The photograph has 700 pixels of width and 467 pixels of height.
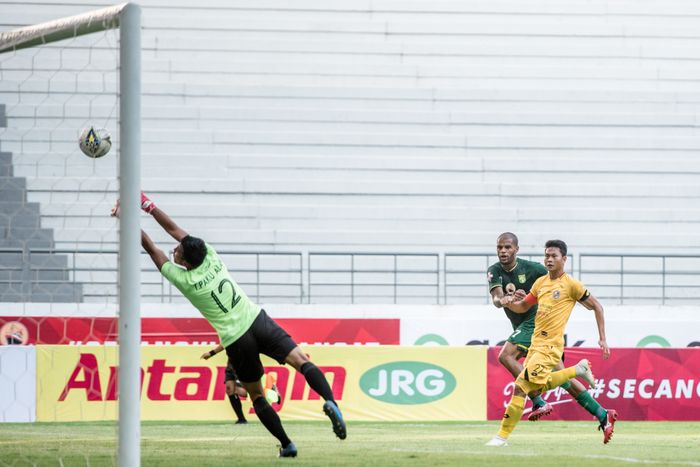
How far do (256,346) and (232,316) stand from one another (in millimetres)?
291

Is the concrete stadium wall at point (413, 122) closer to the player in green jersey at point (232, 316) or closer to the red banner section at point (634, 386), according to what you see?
the red banner section at point (634, 386)

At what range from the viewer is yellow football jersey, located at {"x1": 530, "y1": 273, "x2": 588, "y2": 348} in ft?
34.8

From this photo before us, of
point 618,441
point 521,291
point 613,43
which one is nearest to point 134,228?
point 521,291

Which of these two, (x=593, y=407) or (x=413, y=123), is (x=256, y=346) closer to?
(x=593, y=407)

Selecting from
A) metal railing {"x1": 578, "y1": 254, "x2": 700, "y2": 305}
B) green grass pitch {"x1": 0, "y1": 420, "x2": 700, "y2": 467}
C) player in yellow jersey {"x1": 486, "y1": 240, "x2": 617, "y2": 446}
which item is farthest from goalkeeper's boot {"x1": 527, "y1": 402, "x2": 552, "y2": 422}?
metal railing {"x1": 578, "y1": 254, "x2": 700, "y2": 305}

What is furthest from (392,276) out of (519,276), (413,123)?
(519,276)

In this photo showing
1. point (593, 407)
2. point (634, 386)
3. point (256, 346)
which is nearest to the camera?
point (256, 346)

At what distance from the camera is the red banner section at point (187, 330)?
60.0ft

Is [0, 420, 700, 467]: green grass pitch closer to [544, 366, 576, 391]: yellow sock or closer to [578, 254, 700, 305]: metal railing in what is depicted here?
[544, 366, 576, 391]: yellow sock

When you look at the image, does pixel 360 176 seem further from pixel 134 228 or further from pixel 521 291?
pixel 134 228

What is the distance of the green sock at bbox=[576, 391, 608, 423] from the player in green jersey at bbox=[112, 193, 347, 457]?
2.90 metres

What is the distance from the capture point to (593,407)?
35.5 feet

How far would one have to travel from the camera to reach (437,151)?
22812 millimetres

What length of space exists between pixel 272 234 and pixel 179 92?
3510 mm
